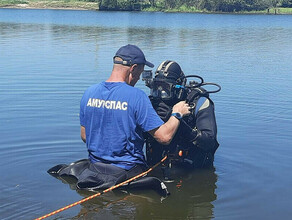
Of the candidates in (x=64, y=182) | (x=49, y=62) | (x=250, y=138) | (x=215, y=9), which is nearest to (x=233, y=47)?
(x=49, y=62)

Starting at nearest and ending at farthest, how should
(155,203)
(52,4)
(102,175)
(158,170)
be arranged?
(102,175) → (155,203) → (158,170) → (52,4)

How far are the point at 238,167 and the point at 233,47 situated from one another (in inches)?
701

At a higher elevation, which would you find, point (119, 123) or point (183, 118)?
point (119, 123)

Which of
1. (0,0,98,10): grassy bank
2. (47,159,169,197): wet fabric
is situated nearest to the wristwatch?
(47,159,169,197): wet fabric

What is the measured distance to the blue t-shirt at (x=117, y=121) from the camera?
5301 mm

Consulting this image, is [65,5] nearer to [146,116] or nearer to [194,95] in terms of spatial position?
[194,95]

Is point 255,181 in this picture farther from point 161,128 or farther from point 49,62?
point 49,62

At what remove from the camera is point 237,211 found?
578cm

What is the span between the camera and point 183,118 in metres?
6.12

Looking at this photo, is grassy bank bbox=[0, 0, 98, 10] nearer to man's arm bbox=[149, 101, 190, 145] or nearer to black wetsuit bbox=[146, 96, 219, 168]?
black wetsuit bbox=[146, 96, 219, 168]

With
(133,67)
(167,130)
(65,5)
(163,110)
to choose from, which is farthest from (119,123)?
(65,5)

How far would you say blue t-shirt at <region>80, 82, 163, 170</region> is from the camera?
17.4 feet

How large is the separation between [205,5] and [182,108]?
303ft

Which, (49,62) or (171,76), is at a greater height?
(171,76)
